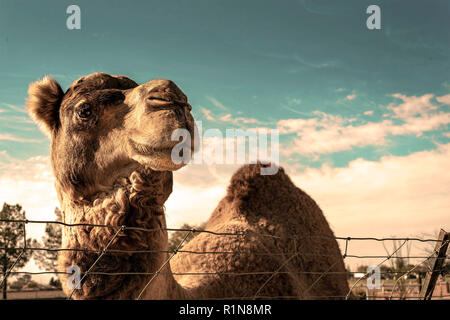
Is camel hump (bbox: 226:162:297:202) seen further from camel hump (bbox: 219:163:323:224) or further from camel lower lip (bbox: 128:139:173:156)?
camel lower lip (bbox: 128:139:173:156)

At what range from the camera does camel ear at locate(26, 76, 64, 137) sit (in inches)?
136

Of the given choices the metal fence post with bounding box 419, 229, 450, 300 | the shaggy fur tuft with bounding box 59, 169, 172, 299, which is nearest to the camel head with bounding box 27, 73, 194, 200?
the shaggy fur tuft with bounding box 59, 169, 172, 299

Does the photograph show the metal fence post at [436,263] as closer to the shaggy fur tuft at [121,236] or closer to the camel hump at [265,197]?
the camel hump at [265,197]

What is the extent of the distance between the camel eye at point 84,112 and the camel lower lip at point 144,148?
14.7 inches

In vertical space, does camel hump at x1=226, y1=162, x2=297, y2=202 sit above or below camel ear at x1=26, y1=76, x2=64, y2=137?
below

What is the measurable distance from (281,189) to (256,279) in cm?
154

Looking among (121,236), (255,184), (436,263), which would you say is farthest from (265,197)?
(121,236)

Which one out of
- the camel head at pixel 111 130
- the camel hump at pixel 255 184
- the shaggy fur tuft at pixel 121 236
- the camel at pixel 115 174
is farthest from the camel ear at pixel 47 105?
the camel hump at pixel 255 184

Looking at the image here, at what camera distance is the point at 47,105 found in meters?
3.48

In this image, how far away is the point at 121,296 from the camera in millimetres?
2838

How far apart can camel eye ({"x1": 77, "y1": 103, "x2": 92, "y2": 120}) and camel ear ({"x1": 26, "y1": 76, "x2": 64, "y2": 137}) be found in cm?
47

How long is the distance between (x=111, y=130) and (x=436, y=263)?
10.2 feet

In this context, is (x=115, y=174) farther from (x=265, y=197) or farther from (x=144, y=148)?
(x=265, y=197)

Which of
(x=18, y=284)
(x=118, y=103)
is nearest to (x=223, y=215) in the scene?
(x=118, y=103)
